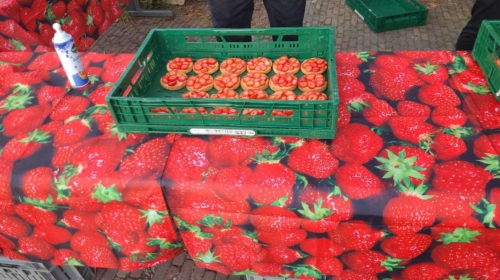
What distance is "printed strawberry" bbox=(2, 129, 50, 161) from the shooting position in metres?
1.67

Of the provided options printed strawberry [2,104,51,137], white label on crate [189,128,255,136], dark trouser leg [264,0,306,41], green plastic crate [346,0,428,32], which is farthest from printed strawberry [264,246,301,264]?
green plastic crate [346,0,428,32]

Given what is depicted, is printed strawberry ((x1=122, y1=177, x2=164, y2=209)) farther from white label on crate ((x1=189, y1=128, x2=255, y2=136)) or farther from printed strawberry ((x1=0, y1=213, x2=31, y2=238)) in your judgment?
printed strawberry ((x1=0, y1=213, x2=31, y2=238))

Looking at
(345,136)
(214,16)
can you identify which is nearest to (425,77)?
(345,136)

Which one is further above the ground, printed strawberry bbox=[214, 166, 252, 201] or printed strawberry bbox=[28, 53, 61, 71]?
printed strawberry bbox=[28, 53, 61, 71]

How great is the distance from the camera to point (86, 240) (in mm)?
1777

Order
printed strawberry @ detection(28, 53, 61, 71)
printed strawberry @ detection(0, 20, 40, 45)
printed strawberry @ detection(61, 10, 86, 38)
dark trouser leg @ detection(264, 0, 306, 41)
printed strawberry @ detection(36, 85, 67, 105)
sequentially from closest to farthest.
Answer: printed strawberry @ detection(36, 85, 67, 105) → printed strawberry @ detection(28, 53, 61, 71) → printed strawberry @ detection(0, 20, 40, 45) → dark trouser leg @ detection(264, 0, 306, 41) → printed strawberry @ detection(61, 10, 86, 38)

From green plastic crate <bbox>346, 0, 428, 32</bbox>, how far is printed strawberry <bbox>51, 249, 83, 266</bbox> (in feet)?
13.5

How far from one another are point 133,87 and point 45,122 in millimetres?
464

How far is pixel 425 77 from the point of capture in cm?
187

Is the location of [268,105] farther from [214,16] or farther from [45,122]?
[214,16]

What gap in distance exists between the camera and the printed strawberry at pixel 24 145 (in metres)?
1.67

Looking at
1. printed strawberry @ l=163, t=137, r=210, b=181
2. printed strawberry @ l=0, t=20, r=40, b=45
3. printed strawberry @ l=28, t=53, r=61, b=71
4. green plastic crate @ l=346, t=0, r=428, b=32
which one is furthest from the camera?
green plastic crate @ l=346, t=0, r=428, b=32

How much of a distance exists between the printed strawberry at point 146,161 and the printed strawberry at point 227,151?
0.20 m

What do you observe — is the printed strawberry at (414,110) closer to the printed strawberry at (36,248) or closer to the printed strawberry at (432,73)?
the printed strawberry at (432,73)
